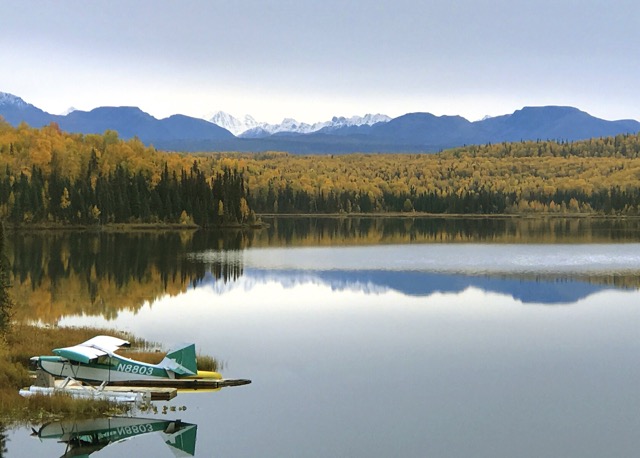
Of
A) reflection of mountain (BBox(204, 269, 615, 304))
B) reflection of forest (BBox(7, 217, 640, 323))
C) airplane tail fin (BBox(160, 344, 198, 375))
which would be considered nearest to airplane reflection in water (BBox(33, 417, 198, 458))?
airplane tail fin (BBox(160, 344, 198, 375))

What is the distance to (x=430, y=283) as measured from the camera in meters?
61.3

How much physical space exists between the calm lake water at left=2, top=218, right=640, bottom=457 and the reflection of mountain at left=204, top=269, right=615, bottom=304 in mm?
215

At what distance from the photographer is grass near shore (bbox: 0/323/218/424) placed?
83.1 ft

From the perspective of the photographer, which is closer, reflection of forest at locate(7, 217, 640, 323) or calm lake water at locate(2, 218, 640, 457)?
calm lake water at locate(2, 218, 640, 457)

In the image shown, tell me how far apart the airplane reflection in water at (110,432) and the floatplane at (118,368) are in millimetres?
2319

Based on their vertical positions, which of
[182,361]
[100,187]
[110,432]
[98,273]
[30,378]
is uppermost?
[100,187]

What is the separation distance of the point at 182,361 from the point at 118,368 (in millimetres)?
2098

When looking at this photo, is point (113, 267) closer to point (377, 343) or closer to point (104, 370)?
point (377, 343)

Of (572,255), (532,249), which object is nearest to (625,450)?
Answer: (572,255)

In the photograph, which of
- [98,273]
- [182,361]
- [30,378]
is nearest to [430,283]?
[98,273]

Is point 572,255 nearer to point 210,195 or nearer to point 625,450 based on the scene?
point 625,450

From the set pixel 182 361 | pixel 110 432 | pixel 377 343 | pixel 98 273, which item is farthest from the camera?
pixel 98 273

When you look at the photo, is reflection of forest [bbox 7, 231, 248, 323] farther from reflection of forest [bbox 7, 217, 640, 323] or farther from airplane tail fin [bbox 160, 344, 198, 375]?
airplane tail fin [bbox 160, 344, 198, 375]

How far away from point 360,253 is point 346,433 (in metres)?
66.9
